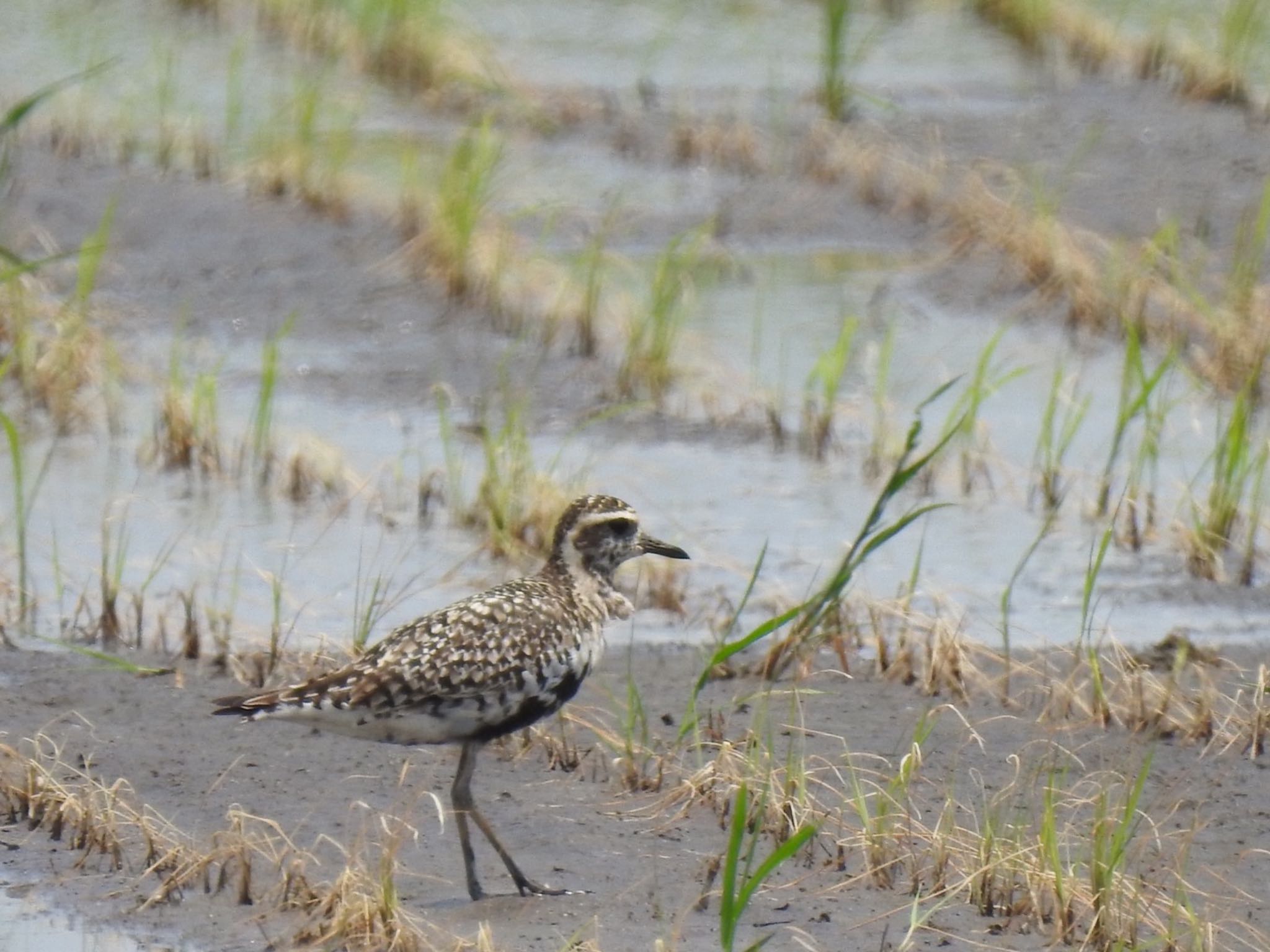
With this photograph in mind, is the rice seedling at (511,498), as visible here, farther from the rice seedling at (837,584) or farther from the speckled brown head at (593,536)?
the speckled brown head at (593,536)

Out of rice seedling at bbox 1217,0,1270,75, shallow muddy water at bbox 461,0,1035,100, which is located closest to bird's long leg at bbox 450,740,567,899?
shallow muddy water at bbox 461,0,1035,100

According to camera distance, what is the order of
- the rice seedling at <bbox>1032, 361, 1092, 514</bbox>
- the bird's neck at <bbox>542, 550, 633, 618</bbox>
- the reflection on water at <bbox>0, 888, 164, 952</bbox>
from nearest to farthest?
the reflection on water at <bbox>0, 888, 164, 952</bbox>, the bird's neck at <bbox>542, 550, 633, 618</bbox>, the rice seedling at <bbox>1032, 361, 1092, 514</bbox>

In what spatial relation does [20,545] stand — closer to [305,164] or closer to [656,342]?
[656,342]

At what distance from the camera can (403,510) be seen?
28.4ft

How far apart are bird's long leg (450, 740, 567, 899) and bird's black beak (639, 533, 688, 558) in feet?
3.01

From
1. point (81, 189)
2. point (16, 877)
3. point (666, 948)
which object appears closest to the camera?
point (666, 948)

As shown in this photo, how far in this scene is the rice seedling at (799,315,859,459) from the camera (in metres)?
9.20

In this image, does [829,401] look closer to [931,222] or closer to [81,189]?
[931,222]

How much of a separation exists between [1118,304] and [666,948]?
5.95 m

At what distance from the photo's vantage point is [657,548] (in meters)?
6.64

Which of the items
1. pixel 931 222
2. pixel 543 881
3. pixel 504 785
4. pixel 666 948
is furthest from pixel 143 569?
pixel 931 222

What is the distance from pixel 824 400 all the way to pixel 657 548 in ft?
10.1

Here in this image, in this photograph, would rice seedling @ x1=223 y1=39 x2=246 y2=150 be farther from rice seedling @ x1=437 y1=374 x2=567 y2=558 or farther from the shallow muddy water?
rice seedling @ x1=437 y1=374 x2=567 y2=558

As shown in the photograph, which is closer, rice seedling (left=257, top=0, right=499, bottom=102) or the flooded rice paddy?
the flooded rice paddy
